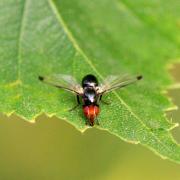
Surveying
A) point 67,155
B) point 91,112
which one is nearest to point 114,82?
point 91,112

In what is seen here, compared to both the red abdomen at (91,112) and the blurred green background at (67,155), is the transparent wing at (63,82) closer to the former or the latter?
the red abdomen at (91,112)

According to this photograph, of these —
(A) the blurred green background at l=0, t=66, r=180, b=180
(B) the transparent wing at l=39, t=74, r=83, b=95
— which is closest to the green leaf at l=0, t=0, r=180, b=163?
(B) the transparent wing at l=39, t=74, r=83, b=95

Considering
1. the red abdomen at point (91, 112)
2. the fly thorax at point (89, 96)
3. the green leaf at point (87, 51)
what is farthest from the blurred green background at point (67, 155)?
the red abdomen at point (91, 112)

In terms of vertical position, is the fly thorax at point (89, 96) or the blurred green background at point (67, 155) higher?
the fly thorax at point (89, 96)

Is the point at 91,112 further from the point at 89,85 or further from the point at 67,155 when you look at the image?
the point at 67,155

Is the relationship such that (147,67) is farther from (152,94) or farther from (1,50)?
(1,50)

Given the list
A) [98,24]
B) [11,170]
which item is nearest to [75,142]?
[11,170]
